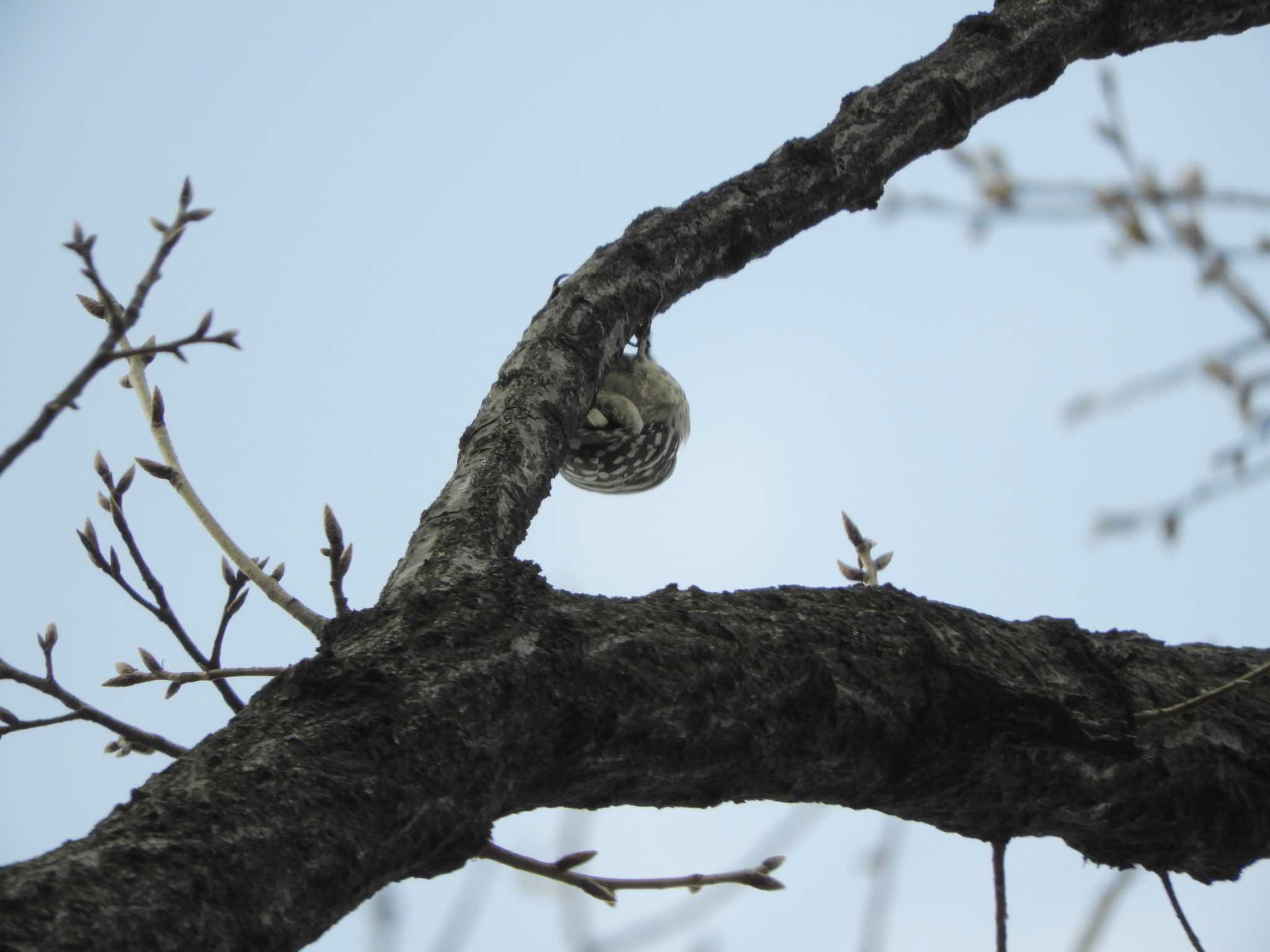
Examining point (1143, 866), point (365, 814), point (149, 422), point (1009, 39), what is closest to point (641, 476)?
point (1009, 39)

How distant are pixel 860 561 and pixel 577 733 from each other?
165 cm

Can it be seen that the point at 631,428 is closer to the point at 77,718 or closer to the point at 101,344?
the point at 77,718

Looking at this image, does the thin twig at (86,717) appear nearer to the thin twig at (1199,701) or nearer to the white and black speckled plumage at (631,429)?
the thin twig at (1199,701)

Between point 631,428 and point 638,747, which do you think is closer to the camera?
point 638,747

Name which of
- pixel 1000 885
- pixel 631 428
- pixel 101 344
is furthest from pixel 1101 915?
pixel 631 428

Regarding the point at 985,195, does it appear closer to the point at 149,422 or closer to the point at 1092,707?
the point at 1092,707

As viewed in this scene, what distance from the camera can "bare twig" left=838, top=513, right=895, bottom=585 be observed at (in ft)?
9.52

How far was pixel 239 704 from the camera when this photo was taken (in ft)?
6.55

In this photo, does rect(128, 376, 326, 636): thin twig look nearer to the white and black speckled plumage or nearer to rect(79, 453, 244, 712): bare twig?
rect(79, 453, 244, 712): bare twig

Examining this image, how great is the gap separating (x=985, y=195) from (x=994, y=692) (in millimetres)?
867

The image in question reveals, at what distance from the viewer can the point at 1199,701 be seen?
A: 1.63m

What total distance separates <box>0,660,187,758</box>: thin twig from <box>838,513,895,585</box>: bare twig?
1.62 m

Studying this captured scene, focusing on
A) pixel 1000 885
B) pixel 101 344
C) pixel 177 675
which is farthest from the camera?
pixel 177 675

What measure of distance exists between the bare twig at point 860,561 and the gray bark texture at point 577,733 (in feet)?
3.09
